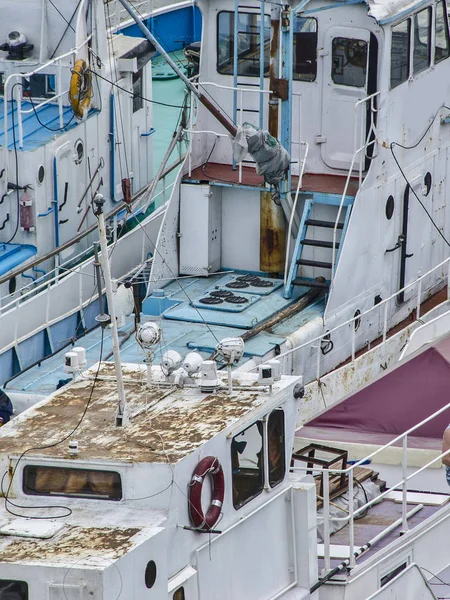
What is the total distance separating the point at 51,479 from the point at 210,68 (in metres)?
9.82

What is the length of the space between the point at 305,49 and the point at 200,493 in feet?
30.2

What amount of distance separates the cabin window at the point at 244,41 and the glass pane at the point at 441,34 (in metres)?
2.22

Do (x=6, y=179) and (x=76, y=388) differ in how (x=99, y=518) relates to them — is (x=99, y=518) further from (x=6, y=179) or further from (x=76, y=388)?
(x=6, y=179)

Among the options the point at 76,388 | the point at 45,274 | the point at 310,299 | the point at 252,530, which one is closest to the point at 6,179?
the point at 45,274

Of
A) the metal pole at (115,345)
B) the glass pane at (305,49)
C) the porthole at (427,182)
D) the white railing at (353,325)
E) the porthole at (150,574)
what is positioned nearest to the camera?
the porthole at (150,574)

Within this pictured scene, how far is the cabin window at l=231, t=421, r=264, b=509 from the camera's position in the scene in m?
11.7

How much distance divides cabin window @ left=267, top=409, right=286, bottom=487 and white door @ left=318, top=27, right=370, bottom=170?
698cm

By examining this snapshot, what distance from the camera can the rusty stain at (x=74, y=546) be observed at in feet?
33.7

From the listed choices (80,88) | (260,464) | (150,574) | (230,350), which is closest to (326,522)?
(260,464)

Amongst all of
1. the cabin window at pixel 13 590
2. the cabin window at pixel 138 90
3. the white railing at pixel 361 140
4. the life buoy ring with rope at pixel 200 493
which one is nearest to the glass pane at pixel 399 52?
the white railing at pixel 361 140

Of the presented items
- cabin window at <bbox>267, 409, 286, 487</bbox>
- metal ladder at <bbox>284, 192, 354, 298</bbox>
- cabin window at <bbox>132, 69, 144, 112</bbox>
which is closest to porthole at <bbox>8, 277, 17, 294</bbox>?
metal ladder at <bbox>284, 192, 354, 298</bbox>

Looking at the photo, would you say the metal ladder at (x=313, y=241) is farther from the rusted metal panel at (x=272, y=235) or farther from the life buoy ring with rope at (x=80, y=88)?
the life buoy ring with rope at (x=80, y=88)

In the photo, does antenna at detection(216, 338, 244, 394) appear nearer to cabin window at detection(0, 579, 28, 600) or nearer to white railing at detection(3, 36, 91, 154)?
cabin window at detection(0, 579, 28, 600)

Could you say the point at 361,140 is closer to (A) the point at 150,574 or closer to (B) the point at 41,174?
(B) the point at 41,174
